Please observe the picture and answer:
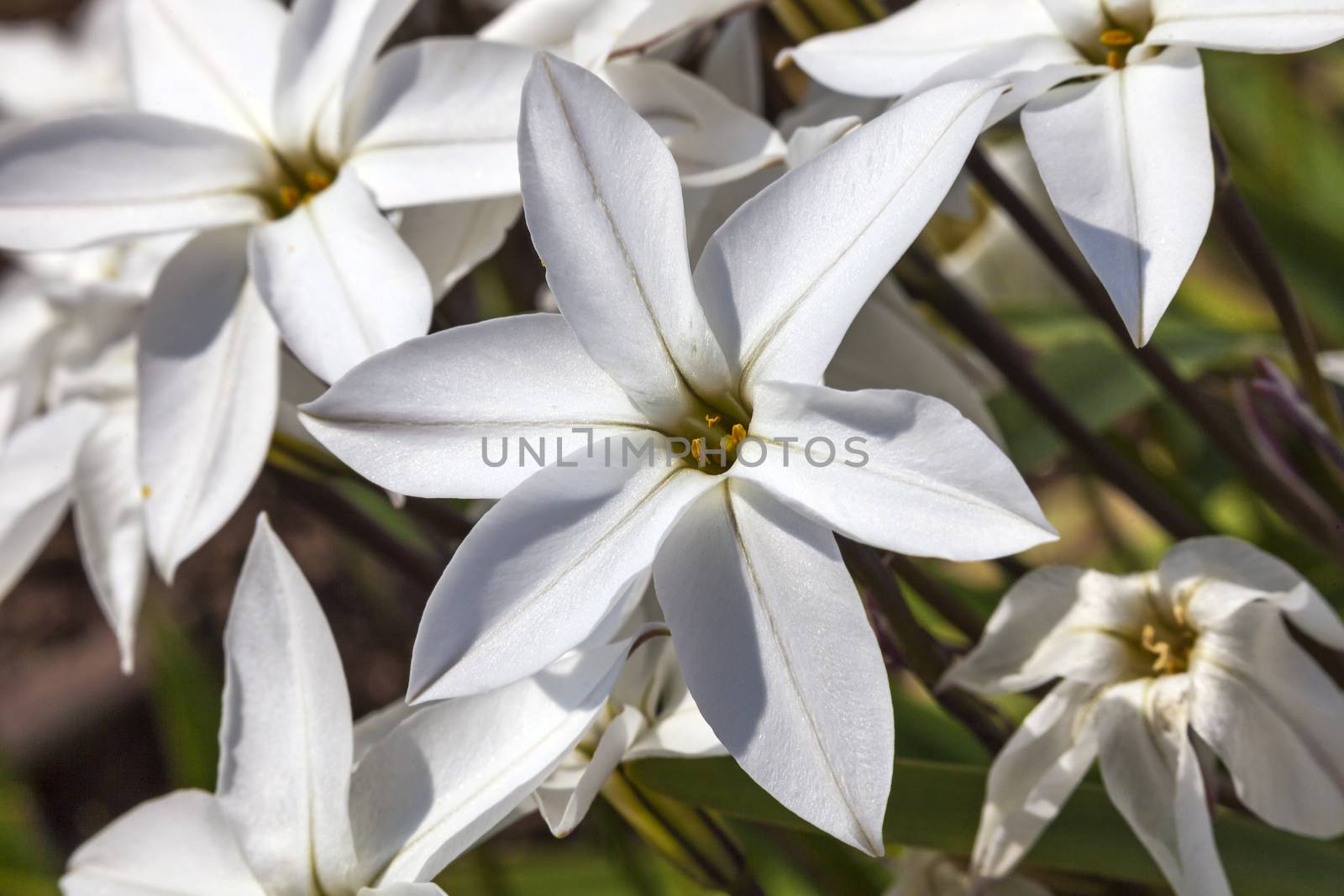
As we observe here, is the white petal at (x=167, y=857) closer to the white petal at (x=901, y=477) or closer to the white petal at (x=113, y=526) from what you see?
the white petal at (x=113, y=526)

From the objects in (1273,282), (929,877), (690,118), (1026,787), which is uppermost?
(690,118)

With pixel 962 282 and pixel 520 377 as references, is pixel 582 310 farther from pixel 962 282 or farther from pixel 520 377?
pixel 962 282

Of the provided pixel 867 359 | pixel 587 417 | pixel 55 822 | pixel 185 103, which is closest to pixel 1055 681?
pixel 867 359

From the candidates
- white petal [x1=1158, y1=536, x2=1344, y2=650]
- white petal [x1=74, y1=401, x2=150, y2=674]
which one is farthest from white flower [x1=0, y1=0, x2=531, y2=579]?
white petal [x1=1158, y1=536, x2=1344, y2=650]

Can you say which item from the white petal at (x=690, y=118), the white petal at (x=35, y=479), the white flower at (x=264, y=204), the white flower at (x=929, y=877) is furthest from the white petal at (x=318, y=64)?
the white flower at (x=929, y=877)

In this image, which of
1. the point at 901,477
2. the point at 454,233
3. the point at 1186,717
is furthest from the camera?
the point at 454,233

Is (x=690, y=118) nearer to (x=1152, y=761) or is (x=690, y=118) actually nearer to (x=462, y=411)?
(x=462, y=411)

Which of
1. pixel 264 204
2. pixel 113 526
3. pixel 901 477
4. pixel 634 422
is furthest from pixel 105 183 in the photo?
pixel 901 477
